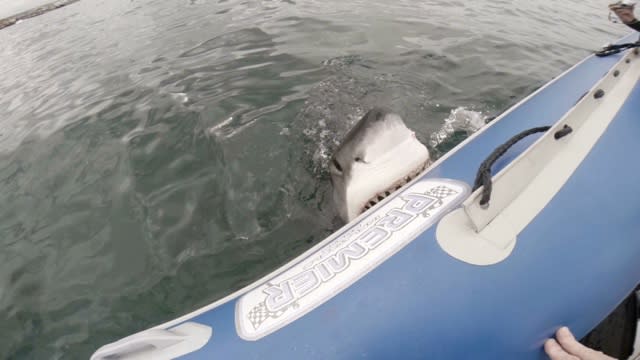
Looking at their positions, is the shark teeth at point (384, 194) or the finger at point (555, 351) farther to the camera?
the shark teeth at point (384, 194)

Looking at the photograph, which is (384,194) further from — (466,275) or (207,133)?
(207,133)

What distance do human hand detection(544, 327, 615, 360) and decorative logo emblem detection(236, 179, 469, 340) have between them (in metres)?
0.67

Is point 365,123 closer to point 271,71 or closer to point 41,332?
point 41,332

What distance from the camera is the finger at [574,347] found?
4.88ft

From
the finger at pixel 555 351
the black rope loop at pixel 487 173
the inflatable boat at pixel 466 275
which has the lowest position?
the finger at pixel 555 351

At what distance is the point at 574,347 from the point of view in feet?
5.02

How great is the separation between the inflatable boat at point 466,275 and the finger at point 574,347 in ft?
0.12

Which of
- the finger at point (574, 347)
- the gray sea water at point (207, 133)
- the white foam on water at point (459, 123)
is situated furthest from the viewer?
the white foam on water at point (459, 123)

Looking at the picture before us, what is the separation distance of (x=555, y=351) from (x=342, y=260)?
3.03ft

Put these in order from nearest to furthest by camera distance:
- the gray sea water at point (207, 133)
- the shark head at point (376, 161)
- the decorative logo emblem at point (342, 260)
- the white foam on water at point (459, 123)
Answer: the decorative logo emblem at point (342, 260), the shark head at point (376, 161), the gray sea water at point (207, 133), the white foam on water at point (459, 123)

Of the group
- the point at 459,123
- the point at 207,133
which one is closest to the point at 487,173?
the point at 459,123

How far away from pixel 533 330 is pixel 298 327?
37.6 inches

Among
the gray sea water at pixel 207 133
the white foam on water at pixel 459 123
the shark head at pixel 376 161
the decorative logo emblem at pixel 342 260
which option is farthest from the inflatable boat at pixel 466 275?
the white foam on water at pixel 459 123

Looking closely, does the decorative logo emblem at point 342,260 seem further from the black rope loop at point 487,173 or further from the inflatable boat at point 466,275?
the black rope loop at point 487,173
